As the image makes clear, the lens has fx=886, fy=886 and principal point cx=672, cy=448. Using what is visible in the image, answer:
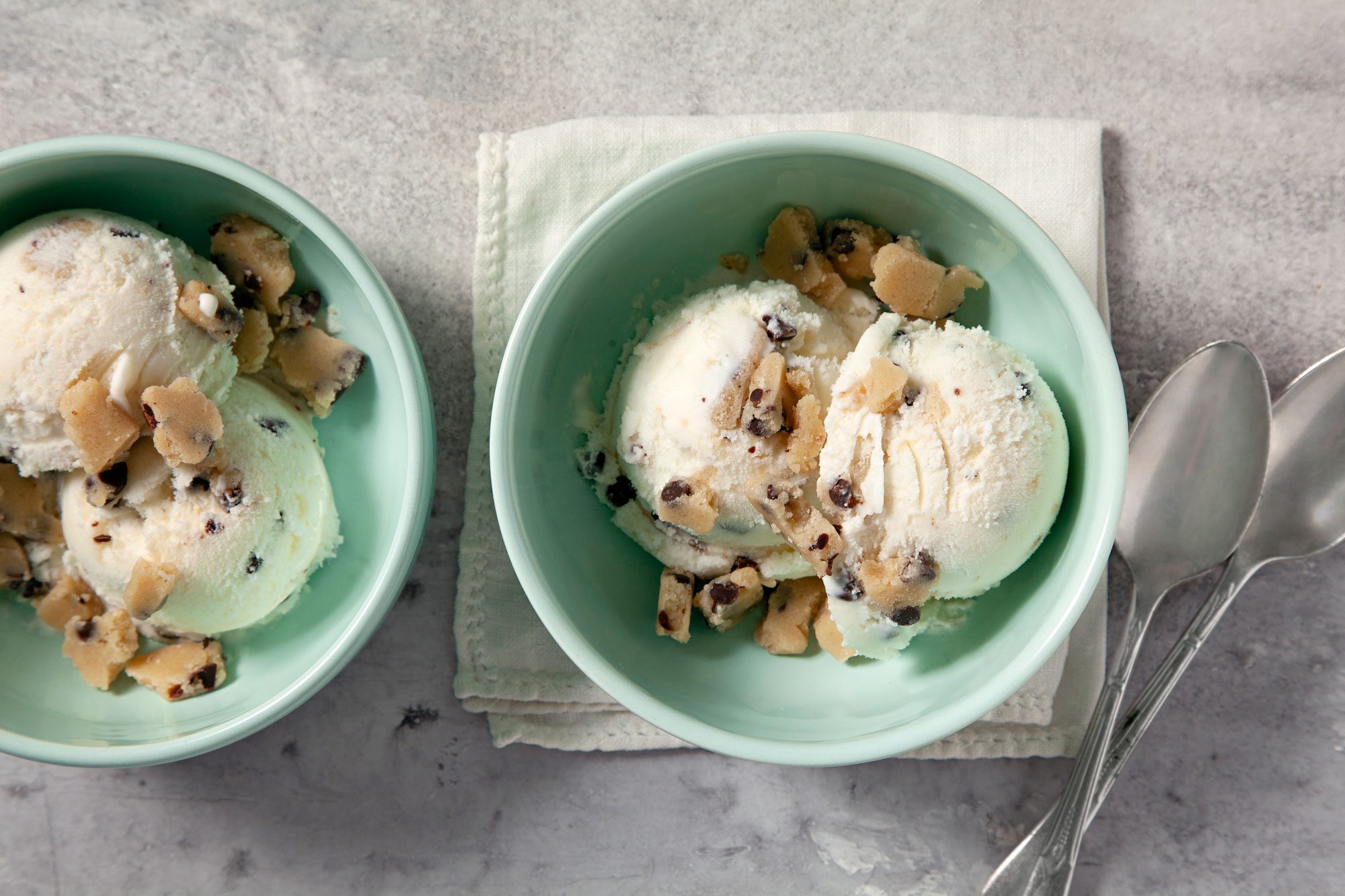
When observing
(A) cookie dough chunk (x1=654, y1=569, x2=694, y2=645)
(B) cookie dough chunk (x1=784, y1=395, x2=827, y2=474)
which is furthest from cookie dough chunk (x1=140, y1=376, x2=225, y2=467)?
(B) cookie dough chunk (x1=784, y1=395, x2=827, y2=474)

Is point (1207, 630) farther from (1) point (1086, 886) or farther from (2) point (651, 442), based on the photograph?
(2) point (651, 442)

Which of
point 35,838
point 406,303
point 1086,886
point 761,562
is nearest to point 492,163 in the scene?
point 406,303

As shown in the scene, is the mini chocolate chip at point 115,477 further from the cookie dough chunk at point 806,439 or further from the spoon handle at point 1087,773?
the spoon handle at point 1087,773

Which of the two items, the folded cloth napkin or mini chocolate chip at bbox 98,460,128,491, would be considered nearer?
mini chocolate chip at bbox 98,460,128,491

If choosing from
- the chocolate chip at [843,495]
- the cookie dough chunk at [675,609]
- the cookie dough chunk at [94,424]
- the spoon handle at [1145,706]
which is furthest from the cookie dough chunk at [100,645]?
the spoon handle at [1145,706]

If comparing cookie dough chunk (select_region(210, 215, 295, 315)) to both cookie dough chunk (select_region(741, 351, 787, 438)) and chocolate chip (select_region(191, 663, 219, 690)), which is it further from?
cookie dough chunk (select_region(741, 351, 787, 438))

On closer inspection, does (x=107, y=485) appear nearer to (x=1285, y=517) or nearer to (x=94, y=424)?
(x=94, y=424)
